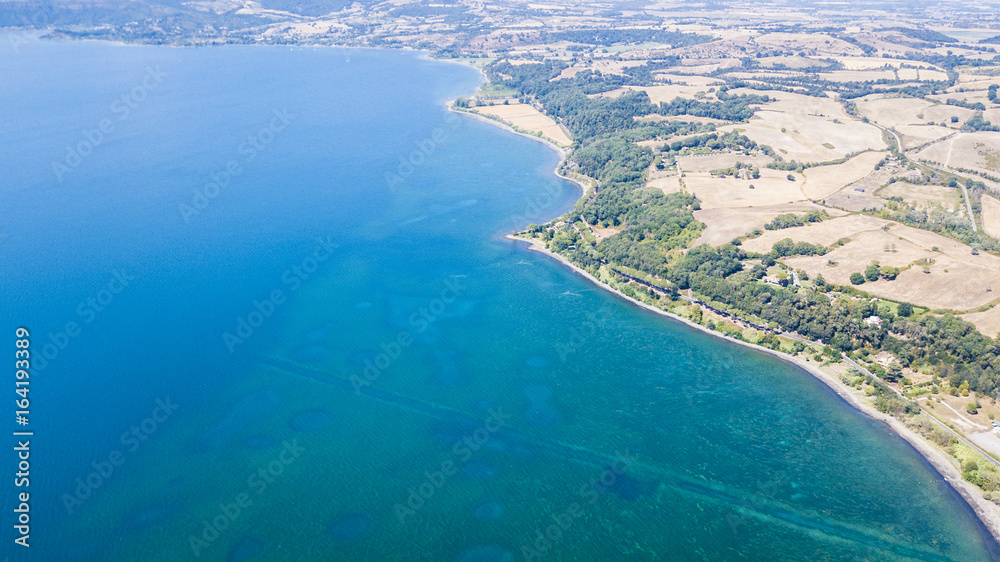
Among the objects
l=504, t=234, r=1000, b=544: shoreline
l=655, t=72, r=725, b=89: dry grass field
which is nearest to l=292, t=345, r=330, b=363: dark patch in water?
l=504, t=234, r=1000, b=544: shoreline

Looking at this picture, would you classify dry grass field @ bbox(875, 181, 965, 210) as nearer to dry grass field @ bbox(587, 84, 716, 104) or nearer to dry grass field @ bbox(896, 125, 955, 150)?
dry grass field @ bbox(896, 125, 955, 150)

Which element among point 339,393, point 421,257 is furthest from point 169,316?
point 421,257

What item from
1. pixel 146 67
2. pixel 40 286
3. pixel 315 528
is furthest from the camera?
pixel 146 67

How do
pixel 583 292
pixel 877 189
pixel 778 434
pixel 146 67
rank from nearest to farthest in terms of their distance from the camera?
pixel 778 434
pixel 583 292
pixel 877 189
pixel 146 67

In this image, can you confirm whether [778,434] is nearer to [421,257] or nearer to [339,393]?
[339,393]

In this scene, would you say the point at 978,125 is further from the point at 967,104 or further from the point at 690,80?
the point at 690,80

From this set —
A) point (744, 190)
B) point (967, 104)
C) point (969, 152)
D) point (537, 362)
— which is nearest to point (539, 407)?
point (537, 362)

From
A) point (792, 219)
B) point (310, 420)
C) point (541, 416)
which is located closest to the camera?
point (310, 420)
